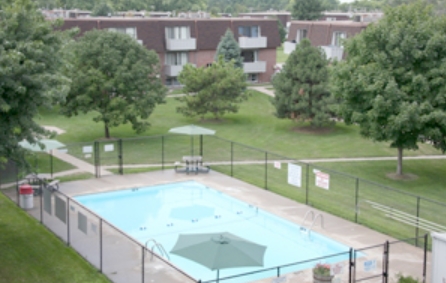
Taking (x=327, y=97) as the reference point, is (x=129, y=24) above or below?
above

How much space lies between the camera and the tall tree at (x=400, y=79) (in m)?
29.7

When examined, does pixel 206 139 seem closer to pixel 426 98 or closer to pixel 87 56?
pixel 87 56

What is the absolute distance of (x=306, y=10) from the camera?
102 metres

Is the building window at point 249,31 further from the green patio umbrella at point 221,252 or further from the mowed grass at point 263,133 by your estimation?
the green patio umbrella at point 221,252

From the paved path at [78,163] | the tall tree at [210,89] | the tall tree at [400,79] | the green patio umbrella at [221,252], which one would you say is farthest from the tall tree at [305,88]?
the green patio umbrella at [221,252]

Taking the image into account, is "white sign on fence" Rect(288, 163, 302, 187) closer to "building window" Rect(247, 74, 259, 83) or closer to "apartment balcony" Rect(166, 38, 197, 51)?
"apartment balcony" Rect(166, 38, 197, 51)

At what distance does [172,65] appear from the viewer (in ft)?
201

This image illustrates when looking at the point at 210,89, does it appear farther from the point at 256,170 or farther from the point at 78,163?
the point at 78,163

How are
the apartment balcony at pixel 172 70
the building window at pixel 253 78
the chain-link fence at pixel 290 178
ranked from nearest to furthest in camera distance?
1. the chain-link fence at pixel 290 178
2. the apartment balcony at pixel 172 70
3. the building window at pixel 253 78

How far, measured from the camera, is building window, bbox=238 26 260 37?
64.7m

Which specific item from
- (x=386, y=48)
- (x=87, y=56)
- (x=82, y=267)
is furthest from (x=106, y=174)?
(x=386, y=48)

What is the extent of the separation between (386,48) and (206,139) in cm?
1430

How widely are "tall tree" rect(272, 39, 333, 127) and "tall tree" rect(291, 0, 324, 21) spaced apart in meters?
59.3

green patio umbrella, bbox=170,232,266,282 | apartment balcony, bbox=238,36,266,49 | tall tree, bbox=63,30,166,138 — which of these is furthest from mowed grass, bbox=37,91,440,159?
green patio umbrella, bbox=170,232,266,282
